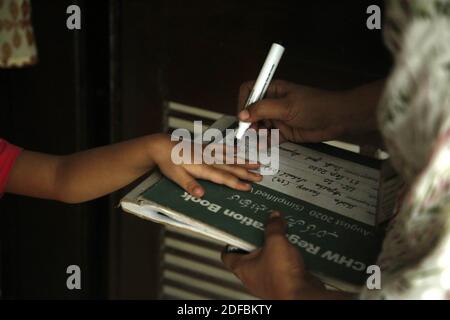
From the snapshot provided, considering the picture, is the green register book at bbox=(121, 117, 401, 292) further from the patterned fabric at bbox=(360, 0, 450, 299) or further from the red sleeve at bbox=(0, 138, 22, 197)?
the red sleeve at bbox=(0, 138, 22, 197)

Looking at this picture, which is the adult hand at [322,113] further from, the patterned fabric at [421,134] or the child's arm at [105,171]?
the patterned fabric at [421,134]

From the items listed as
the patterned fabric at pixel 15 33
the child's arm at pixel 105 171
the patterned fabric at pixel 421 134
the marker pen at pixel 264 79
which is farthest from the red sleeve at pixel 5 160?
the patterned fabric at pixel 421 134

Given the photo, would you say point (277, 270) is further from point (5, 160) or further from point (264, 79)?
point (5, 160)

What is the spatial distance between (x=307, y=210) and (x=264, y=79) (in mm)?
197

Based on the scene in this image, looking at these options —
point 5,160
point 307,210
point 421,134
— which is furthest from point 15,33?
point 421,134

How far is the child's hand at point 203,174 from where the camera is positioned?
784mm

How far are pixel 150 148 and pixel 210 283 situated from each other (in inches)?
26.5

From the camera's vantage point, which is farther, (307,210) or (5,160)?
(5,160)

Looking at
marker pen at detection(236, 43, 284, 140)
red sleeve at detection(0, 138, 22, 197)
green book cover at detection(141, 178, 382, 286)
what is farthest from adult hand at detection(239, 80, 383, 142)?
red sleeve at detection(0, 138, 22, 197)

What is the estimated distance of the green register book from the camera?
693mm

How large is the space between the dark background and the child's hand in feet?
1.26

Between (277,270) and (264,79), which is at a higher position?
(264,79)

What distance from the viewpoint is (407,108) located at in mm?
474

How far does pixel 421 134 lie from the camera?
0.48 m
